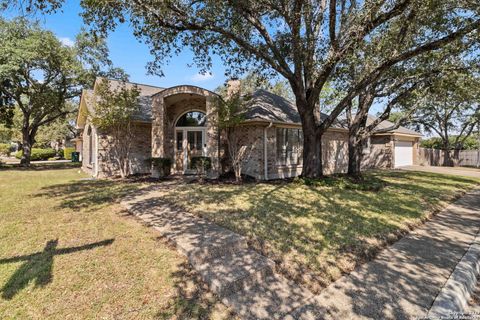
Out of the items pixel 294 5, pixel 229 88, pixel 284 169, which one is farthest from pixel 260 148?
pixel 294 5

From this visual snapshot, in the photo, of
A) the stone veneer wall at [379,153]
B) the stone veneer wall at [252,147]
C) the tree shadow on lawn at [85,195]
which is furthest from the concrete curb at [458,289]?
the stone veneer wall at [379,153]

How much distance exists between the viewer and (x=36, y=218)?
215 inches

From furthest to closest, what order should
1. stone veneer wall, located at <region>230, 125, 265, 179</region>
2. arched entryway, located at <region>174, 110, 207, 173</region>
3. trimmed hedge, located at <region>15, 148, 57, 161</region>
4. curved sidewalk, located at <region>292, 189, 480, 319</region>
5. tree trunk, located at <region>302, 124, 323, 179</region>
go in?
trimmed hedge, located at <region>15, 148, 57, 161</region>, arched entryway, located at <region>174, 110, 207, 173</region>, stone veneer wall, located at <region>230, 125, 265, 179</region>, tree trunk, located at <region>302, 124, 323, 179</region>, curved sidewalk, located at <region>292, 189, 480, 319</region>

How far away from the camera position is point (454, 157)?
2486 cm

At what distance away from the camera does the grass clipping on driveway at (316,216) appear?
12.3ft

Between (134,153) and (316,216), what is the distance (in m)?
10.8

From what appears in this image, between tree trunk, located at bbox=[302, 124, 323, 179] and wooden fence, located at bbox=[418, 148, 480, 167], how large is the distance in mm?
20028

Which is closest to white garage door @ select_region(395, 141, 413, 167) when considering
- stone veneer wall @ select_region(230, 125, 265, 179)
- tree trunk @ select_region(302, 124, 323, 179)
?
tree trunk @ select_region(302, 124, 323, 179)

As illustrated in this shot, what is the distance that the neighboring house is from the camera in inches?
441

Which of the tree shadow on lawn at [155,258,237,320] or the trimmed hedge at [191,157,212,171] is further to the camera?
the trimmed hedge at [191,157,212,171]

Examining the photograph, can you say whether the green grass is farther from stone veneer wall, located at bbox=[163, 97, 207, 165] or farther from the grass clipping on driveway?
stone veneer wall, located at bbox=[163, 97, 207, 165]

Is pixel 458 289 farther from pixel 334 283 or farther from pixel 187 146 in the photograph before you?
pixel 187 146

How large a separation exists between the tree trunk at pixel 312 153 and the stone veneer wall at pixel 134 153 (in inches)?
324

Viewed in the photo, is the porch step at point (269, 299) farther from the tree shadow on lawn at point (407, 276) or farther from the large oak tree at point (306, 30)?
the large oak tree at point (306, 30)
